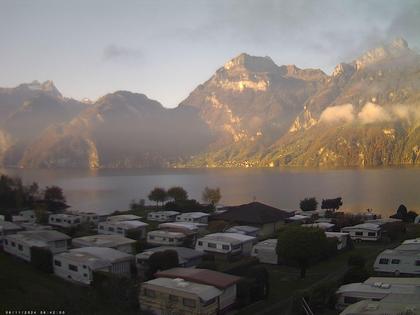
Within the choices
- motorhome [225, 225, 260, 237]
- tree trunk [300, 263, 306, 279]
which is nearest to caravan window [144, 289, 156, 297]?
tree trunk [300, 263, 306, 279]

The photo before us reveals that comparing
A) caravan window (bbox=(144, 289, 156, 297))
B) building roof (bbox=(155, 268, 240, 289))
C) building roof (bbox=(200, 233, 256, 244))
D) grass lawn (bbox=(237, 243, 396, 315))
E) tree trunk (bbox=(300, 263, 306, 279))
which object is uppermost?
building roof (bbox=(155, 268, 240, 289))

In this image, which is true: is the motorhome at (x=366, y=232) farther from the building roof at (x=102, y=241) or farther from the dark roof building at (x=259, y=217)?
the building roof at (x=102, y=241)

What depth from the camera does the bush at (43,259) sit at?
2916cm

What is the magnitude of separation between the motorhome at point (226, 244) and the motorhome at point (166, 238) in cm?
208

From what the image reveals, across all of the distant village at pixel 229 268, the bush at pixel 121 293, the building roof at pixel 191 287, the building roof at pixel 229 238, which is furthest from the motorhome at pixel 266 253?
the bush at pixel 121 293

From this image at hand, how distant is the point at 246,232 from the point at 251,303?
19.4 meters

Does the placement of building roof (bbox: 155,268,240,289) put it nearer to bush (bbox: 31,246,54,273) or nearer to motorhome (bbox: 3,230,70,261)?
bush (bbox: 31,246,54,273)

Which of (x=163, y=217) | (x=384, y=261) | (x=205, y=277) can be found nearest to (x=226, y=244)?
(x=384, y=261)

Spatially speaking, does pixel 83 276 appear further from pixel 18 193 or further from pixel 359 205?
pixel 359 205

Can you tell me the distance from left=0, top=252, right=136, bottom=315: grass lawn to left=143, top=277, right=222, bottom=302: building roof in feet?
8.05

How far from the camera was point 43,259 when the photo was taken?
2920cm

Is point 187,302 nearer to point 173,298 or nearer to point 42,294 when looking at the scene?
point 173,298

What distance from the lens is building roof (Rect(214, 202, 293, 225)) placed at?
162ft

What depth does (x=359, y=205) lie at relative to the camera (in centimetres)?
8625
